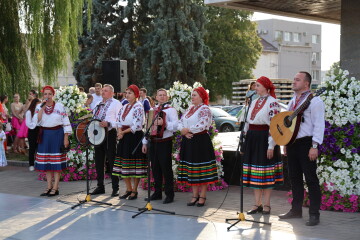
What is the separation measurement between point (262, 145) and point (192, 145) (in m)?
1.38

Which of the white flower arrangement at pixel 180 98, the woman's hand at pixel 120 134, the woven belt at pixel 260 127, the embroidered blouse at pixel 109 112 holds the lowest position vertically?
the woman's hand at pixel 120 134

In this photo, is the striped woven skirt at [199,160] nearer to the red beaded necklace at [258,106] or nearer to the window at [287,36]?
the red beaded necklace at [258,106]

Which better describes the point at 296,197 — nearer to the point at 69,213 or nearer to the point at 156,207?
the point at 156,207

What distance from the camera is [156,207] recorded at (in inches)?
377

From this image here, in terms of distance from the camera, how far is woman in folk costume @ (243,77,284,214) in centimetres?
855

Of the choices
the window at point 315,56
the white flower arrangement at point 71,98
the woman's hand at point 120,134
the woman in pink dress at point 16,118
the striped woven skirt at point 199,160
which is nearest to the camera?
the striped woven skirt at point 199,160

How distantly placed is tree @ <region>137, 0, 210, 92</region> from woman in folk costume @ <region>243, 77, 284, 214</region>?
29.0m

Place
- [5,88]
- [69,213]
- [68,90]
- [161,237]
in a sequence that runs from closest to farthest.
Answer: [161,237], [69,213], [68,90], [5,88]

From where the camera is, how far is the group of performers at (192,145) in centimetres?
813

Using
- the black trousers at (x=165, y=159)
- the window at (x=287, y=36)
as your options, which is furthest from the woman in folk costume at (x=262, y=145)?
the window at (x=287, y=36)

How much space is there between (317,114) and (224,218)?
199 cm

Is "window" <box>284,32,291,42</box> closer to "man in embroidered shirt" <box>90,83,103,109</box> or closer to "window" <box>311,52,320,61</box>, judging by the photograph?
"window" <box>311,52,320,61</box>

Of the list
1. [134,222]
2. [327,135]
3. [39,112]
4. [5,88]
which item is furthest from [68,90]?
[327,135]

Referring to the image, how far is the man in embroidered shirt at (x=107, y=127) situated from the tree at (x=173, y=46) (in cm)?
2687
